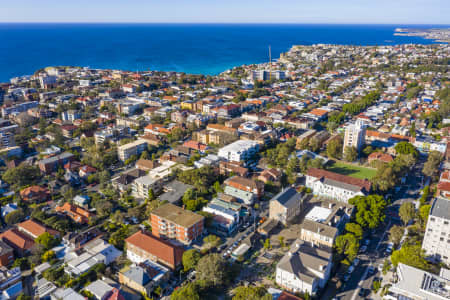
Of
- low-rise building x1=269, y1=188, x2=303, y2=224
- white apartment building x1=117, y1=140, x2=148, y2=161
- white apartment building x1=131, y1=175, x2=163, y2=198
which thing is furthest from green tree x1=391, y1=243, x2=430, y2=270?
white apartment building x1=117, y1=140, x2=148, y2=161

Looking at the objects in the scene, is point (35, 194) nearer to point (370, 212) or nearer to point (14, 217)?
point (14, 217)

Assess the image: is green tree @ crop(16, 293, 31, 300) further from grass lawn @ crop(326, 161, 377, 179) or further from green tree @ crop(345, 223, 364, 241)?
grass lawn @ crop(326, 161, 377, 179)

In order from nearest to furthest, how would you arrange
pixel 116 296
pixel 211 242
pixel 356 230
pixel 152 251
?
pixel 116 296
pixel 152 251
pixel 211 242
pixel 356 230

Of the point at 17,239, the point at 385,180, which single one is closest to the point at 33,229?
the point at 17,239

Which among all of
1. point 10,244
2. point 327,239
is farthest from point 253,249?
point 10,244

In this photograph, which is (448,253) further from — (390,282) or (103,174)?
(103,174)

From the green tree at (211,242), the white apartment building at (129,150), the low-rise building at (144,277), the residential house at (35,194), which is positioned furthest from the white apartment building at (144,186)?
the low-rise building at (144,277)

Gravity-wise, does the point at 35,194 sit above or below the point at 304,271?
below
